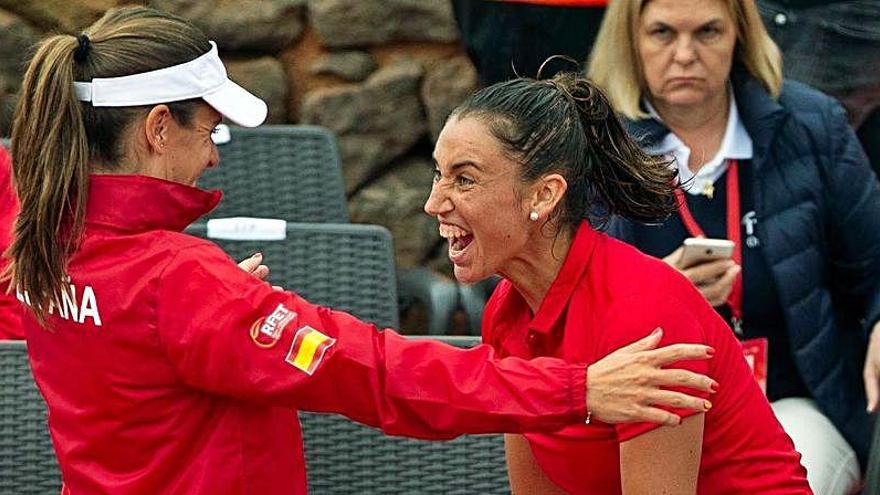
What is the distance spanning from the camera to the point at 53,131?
2.32 meters

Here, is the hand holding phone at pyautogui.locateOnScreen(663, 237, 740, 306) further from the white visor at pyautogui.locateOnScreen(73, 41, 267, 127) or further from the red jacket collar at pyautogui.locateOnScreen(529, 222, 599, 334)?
the white visor at pyautogui.locateOnScreen(73, 41, 267, 127)

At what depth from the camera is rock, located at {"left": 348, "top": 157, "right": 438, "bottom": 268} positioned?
15.0 feet

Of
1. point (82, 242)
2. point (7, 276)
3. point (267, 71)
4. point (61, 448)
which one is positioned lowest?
point (267, 71)

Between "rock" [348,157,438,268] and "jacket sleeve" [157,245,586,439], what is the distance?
227cm

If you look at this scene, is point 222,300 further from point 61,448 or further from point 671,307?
point 671,307

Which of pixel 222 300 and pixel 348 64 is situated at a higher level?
pixel 222 300

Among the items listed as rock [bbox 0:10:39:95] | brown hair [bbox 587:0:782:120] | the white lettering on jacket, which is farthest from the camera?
rock [bbox 0:10:39:95]

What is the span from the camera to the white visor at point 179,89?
7.73 ft

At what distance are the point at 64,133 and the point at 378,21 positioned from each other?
86.8 inches

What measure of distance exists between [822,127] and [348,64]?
4.62 ft

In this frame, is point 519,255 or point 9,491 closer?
point 519,255

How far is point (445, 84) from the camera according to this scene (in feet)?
14.8

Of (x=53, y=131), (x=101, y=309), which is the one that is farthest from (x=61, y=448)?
(x=53, y=131)

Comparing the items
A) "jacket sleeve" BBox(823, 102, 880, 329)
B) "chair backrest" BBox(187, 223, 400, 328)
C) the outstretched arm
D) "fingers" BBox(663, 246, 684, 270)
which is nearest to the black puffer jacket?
"jacket sleeve" BBox(823, 102, 880, 329)
